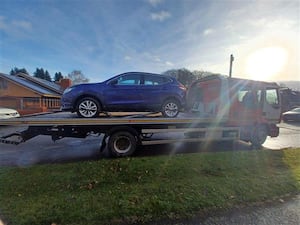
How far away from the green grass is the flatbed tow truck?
3.88 feet

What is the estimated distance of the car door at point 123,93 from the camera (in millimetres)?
6555

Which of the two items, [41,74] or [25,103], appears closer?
[25,103]

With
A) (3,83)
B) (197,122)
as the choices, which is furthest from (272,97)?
(3,83)

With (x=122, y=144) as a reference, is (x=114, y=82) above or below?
above

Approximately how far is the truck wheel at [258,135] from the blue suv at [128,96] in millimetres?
3012

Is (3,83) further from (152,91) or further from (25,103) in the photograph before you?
(152,91)

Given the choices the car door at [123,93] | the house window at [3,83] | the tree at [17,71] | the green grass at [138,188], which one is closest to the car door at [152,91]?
the car door at [123,93]

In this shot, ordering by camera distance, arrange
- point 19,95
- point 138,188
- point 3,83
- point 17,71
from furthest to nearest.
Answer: point 17,71 → point 3,83 → point 19,95 → point 138,188

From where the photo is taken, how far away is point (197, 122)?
7.14 meters

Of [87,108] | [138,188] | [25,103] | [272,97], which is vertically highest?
[272,97]

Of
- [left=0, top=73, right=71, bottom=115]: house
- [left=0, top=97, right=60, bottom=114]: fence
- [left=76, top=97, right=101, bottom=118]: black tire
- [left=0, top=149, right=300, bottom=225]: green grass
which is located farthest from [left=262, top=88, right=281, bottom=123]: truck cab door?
[left=0, top=73, right=71, bottom=115]: house

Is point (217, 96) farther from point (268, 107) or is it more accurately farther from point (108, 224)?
point (108, 224)

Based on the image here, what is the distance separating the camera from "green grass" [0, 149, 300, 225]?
10.1 feet

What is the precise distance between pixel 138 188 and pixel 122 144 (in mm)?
2654
